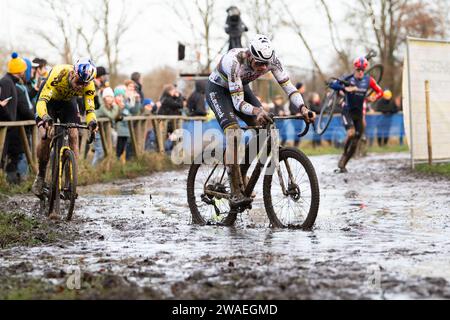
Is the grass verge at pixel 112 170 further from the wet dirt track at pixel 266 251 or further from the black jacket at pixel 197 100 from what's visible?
the black jacket at pixel 197 100

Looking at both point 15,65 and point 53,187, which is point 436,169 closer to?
point 15,65

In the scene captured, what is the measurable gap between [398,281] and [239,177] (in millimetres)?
3810

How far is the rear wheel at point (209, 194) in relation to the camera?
10.1 meters

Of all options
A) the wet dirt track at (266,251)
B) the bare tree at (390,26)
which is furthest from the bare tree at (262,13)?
the wet dirt track at (266,251)

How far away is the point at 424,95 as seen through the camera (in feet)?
57.3

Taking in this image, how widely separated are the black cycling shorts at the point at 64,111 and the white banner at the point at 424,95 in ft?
25.9

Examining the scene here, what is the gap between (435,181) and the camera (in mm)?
15047

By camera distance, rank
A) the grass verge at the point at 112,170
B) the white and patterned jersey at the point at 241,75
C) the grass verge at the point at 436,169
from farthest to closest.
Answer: the grass verge at the point at 436,169 → the grass verge at the point at 112,170 → the white and patterned jersey at the point at 241,75

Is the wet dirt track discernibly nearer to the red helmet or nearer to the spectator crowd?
the spectator crowd

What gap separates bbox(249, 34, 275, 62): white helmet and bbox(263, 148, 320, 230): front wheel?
951mm

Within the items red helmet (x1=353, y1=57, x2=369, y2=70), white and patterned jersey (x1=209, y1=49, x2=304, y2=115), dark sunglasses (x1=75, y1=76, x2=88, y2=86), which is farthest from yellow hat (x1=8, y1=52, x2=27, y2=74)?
red helmet (x1=353, y1=57, x2=369, y2=70)

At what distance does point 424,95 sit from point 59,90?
28.6 ft

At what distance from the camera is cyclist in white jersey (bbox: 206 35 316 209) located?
9.32m
